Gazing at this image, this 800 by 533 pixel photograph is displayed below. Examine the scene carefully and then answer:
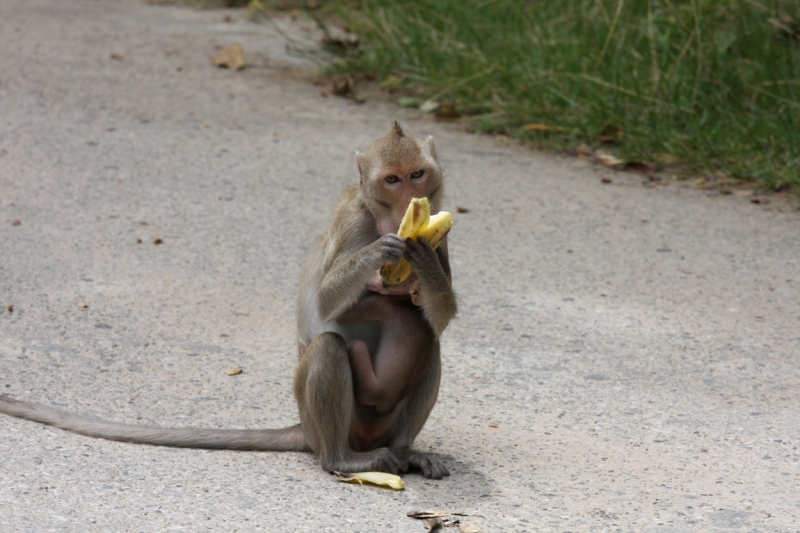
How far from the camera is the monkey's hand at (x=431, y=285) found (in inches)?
144

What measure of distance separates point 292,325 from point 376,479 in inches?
66.4

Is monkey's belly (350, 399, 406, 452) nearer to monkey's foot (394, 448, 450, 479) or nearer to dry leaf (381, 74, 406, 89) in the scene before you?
monkey's foot (394, 448, 450, 479)

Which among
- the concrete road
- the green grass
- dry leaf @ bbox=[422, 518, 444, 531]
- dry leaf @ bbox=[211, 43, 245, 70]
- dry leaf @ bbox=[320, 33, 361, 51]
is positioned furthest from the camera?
dry leaf @ bbox=[211, 43, 245, 70]

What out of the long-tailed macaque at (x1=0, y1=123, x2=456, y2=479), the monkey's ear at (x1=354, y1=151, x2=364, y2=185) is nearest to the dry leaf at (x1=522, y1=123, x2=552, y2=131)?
the long-tailed macaque at (x1=0, y1=123, x2=456, y2=479)

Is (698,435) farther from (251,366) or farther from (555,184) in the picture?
(555,184)

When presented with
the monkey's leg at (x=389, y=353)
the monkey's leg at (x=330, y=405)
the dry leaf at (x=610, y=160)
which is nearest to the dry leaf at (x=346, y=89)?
the dry leaf at (x=610, y=160)

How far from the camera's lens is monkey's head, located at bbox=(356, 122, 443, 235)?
3.65 m

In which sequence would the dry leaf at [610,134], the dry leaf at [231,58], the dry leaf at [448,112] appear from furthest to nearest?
the dry leaf at [231,58] → the dry leaf at [448,112] → the dry leaf at [610,134]

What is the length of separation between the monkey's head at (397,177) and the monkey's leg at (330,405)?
1.54ft

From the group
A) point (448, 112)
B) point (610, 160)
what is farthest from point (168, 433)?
point (448, 112)

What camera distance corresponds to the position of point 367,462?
381 centimetres

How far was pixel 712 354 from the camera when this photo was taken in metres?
5.07

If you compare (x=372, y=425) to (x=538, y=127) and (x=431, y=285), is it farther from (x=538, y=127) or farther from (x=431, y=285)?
(x=538, y=127)

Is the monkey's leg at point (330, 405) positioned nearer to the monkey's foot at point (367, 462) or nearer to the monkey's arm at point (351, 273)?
the monkey's foot at point (367, 462)
